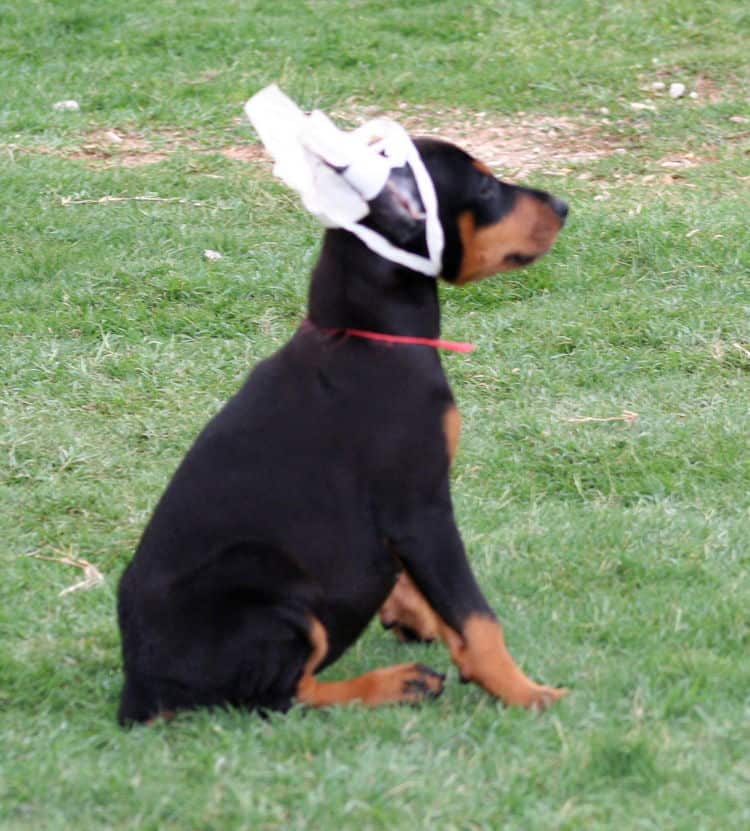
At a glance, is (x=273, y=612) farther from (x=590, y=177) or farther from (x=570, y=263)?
(x=590, y=177)

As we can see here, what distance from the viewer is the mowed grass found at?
3.69 m

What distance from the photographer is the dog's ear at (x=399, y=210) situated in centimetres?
387

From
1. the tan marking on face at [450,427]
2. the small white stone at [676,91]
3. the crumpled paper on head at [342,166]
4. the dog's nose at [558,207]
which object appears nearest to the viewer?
the crumpled paper on head at [342,166]

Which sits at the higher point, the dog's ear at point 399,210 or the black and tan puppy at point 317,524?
the dog's ear at point 399,210

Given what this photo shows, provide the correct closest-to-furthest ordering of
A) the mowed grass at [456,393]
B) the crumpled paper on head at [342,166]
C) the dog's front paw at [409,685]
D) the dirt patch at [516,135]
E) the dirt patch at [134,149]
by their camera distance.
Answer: the mowed grass at [456,393] < the crumpled paper on head at [342,166] < the dog's front paw at [409,685] < the dirt patch at [516,135] < the dirt patch at [134,149]

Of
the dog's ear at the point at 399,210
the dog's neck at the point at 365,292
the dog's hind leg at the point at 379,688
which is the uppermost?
the dog's ear at the point at 399,210

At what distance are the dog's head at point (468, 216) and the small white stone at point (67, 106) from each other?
668 centimetres

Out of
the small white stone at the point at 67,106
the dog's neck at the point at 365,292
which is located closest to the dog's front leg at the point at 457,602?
the dog's neck at the point at 365,292

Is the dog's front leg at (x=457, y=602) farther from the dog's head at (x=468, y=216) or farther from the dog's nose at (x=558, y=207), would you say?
the dog's nose at (x=558, y=207)

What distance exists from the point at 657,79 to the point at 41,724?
782 centimetres

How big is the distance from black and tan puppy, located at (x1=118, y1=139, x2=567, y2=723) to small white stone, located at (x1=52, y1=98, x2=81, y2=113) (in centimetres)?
A: 685

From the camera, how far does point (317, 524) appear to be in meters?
3.93

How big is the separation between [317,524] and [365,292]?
0.64 metres

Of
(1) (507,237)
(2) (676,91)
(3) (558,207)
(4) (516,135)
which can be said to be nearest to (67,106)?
(4) (516,135)
